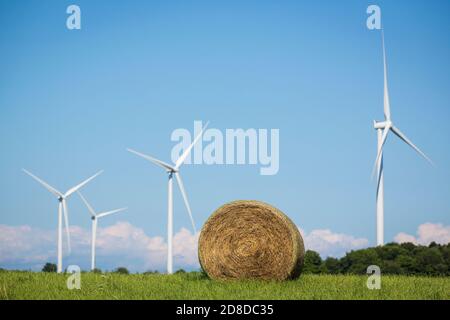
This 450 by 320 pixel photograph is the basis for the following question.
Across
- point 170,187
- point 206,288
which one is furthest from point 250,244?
point 170,187

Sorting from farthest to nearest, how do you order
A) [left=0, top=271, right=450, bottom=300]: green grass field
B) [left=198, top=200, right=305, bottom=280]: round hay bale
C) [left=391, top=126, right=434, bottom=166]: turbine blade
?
[left=391, top=126, right=434, bottom=166]: turbine blade, [left=198, top=200, right=305, bottom=280]: round hay bale, [left=0, top=271, right=450, bottom=300]: green grass field

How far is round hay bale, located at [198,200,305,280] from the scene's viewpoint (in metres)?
17.3

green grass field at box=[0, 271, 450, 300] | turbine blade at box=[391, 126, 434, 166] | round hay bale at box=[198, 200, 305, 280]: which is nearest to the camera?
green grass field at box=[0, 271, 450, 300]

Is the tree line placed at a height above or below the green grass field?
above

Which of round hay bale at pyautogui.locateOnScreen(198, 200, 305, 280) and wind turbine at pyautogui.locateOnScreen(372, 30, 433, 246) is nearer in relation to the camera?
round hay bale at pyautogui.locateOnScreen(198, 200, 305, 280)

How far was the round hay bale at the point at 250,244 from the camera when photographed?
17.3 m

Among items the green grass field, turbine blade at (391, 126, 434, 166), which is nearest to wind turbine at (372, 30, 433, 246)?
turbine blade at (391, 126, 434, 166)

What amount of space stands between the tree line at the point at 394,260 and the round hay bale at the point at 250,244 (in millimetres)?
12332

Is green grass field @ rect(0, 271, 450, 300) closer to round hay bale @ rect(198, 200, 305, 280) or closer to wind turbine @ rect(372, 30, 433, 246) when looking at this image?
round hay bale @ rect(198, 200, 305, 280)

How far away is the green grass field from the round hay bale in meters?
0.50

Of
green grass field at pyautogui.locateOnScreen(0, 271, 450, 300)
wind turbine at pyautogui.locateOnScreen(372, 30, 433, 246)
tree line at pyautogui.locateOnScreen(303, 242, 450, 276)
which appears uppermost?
wind turbine at pyautogui.locateOnScreen(372, 30, 433, 246)

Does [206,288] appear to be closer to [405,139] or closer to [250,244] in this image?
[250,244]
